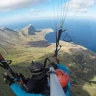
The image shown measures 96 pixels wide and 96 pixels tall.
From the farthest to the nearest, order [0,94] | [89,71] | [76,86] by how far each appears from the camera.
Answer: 1. [89,71]
2. [76,86]
3. [0,94]

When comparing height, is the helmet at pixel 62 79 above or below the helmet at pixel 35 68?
below

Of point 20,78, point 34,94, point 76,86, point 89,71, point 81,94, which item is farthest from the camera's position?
point 89,71

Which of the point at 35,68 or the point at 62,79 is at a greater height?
the point at 35,68

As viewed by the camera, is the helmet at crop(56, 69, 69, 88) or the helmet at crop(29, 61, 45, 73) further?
the helmet at crop(56, 69, 69, 88)

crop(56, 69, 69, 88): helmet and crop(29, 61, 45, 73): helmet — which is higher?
crop(29, 61, 45, 73): helmet

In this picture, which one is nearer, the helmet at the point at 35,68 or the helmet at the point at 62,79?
the helmet at the point at 35,68

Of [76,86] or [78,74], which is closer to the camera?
[76,86]

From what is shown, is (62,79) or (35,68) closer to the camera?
(35,68)

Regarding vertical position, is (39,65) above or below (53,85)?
below

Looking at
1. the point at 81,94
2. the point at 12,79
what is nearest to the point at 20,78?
the point at 12,79

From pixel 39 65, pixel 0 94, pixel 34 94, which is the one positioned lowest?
pixel 0 94

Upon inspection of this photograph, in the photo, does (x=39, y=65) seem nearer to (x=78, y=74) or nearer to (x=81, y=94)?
(x=81, y=94)
